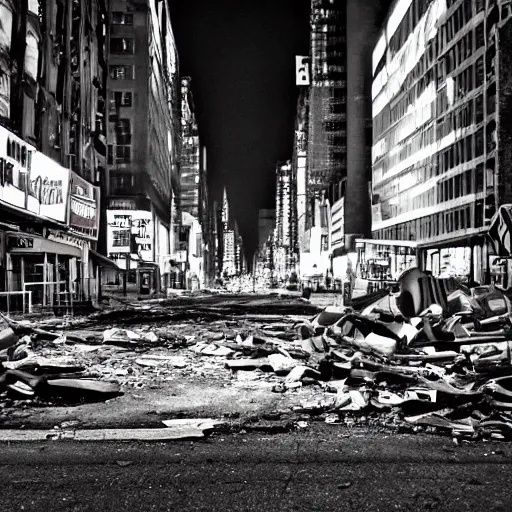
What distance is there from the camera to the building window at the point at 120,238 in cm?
6706

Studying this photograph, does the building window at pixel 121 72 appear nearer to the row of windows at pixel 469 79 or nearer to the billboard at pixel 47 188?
the row of windows at pixel 469 79

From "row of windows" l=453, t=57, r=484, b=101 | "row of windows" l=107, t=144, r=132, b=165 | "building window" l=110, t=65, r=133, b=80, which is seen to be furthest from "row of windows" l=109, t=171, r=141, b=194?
"row of windows" l=453, t=57, r=484, b=101

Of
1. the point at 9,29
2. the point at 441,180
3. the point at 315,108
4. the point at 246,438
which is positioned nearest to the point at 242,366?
the point at 246,438

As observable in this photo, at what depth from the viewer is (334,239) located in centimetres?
12762

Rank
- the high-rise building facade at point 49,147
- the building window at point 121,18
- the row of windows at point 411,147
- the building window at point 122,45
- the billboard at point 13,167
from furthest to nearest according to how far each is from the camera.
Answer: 1. the building window at point 121,18
2. the building window at point 122,45
3. the row of windows at point 411,147
4. the high-rise building facade at point 49,147
5. the billboard at point 13,167

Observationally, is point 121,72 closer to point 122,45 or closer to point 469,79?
point 122,45

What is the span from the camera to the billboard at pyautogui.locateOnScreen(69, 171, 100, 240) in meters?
34.5

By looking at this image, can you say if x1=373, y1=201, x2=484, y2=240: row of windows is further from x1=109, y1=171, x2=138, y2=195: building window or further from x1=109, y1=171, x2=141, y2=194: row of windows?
x1=109, y1=171, x2=138, y2=195: building window

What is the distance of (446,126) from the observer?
2352 inches

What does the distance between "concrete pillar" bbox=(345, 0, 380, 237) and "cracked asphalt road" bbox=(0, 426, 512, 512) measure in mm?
112053

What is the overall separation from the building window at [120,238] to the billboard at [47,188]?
34462 mm

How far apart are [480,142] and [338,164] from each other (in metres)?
94.8

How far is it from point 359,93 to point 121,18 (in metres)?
58.3

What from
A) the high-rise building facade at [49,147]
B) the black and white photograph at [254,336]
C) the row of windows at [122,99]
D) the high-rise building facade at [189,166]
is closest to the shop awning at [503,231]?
the black and white photograph at [254,336]
